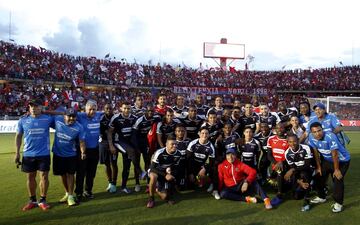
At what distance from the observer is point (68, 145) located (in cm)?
604

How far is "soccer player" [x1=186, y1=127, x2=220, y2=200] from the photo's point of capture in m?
6.84

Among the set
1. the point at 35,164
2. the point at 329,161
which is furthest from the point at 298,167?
the point at 35,164

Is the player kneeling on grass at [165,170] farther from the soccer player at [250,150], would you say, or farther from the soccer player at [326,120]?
the soccer player at [326,120]

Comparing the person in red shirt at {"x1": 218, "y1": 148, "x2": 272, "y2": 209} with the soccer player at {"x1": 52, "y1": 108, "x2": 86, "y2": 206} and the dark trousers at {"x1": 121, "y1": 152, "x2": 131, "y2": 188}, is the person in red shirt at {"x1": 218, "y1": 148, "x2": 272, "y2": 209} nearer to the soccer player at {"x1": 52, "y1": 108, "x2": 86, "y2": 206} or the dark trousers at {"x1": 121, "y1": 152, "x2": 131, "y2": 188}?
the dark trousers at {"x1": 121, "y1": 152, "x2": 131, "y2": 188}

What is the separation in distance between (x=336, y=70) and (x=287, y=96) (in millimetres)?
8608

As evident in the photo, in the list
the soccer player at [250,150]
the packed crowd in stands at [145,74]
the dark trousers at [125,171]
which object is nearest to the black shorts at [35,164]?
the dark trousers at [125,171]

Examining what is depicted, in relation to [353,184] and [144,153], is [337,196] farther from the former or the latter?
[144,153]

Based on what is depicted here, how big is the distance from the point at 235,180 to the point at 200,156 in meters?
0.92

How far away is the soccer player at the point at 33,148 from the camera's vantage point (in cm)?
578

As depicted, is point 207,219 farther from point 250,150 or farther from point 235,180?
point 250,150

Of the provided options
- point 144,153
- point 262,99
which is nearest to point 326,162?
point 144,153

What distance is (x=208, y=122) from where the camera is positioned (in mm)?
7660

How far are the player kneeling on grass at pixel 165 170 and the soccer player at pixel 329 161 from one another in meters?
2.59

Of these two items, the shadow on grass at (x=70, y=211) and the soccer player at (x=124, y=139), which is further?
the soccer player at (x=124, y=139)
